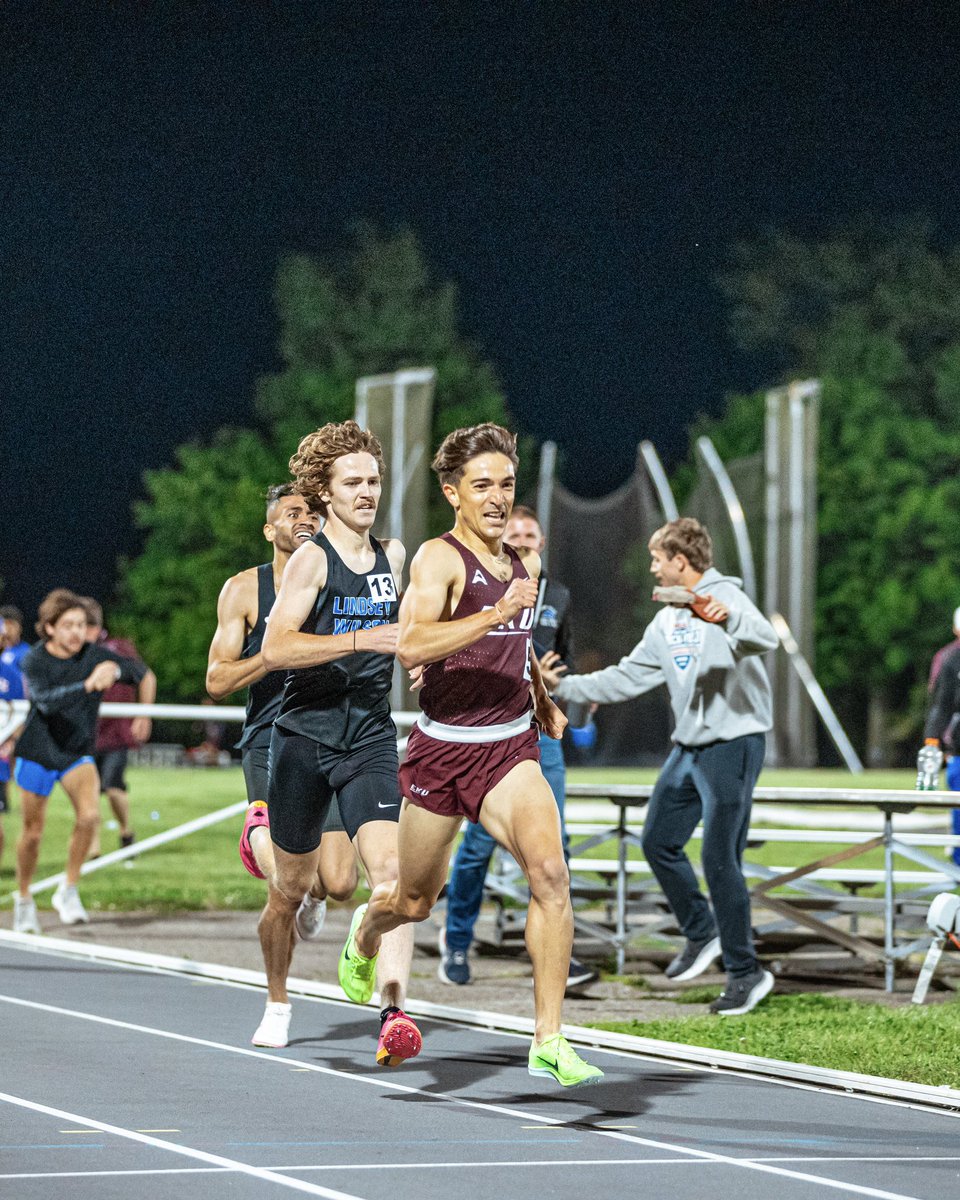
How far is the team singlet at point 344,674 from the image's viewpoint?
7.51 meters

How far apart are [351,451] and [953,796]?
12.1 feet

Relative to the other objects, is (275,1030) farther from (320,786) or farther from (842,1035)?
(842,1035)

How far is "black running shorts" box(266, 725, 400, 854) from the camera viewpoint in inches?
295

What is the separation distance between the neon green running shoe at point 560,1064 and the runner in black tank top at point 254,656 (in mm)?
1883

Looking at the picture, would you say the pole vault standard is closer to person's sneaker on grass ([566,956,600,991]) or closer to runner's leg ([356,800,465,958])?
person's sneaker on grass ([566,956,600,991])

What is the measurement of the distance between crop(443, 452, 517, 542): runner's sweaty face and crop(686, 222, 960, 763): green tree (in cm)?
5675

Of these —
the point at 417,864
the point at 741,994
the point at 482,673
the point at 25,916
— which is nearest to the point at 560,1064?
the point at 417,864

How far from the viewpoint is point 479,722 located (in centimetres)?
693

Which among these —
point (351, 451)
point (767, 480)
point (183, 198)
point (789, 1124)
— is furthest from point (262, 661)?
point (183, 198)

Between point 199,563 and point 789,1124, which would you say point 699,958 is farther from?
point 199,563

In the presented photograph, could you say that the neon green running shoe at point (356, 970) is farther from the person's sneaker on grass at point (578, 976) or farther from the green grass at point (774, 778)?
the green grass at point (774, 778)

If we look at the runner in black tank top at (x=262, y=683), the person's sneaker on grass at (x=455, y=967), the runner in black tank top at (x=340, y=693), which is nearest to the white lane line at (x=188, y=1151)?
the runner in black tank top at (x=340, y=693)

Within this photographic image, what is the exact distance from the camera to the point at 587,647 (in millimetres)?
44344

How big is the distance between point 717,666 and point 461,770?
3.17 meters
